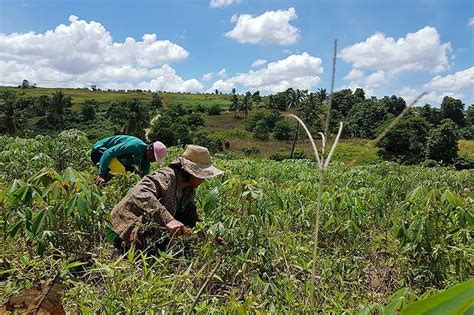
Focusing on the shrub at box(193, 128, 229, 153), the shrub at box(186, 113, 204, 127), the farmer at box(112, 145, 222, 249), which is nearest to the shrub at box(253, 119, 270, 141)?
the shrub at box(193, 128, 229, 153)

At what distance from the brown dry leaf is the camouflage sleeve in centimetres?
150

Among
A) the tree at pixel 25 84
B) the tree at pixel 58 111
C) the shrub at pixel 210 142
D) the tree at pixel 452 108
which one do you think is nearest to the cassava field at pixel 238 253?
the shrub at pixel 210 142

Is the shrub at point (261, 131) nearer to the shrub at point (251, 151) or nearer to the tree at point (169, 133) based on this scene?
the shrub at point (251, 151)

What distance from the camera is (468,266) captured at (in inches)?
93.3

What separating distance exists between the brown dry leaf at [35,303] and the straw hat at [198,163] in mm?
1935

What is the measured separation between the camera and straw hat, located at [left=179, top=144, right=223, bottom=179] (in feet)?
10.1

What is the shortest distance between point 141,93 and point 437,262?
106357 mm

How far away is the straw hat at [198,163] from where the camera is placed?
10.1 feet

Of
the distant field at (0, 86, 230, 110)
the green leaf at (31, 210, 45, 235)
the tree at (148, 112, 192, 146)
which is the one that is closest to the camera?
the green leaf at (31, 210, 45, 235)

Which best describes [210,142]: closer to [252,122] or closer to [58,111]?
[252,122]

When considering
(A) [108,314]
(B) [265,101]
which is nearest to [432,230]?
(A) [108,314]

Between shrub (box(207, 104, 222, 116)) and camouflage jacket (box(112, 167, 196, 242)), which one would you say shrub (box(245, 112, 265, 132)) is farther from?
camouflage jacket (box(112, 167, 196, 242))

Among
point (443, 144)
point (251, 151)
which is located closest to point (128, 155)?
point (251, 151)

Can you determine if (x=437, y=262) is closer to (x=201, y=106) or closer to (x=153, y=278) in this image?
(x=153, y=278)
